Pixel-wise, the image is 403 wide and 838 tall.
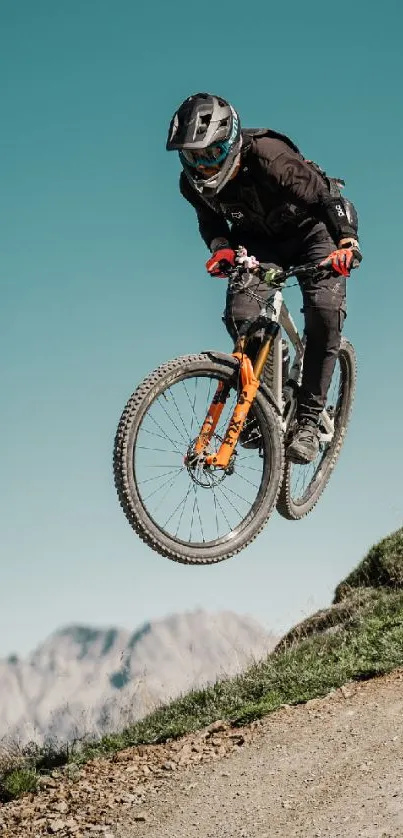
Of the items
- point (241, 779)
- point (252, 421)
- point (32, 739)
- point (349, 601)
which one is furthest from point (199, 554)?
point (349, 601)

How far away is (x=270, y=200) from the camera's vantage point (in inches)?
339

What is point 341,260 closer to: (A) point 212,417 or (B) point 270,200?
(B) point 270,200

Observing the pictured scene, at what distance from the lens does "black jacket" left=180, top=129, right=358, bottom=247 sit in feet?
27.2

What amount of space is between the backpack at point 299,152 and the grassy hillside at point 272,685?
456 centimetres

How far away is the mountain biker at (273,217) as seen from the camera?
313 inches

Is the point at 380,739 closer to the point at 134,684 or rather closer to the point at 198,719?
the point at 198,719

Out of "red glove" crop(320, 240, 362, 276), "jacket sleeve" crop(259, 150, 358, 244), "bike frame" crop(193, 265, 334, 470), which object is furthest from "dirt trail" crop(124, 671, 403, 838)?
"jacket sleeve" crop(259, 150, 358, 244)

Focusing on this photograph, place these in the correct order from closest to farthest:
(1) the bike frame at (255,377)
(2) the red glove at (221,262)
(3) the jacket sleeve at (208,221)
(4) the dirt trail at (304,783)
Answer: (4) the dirt trail at (304,783) → (1) the bike frame at (255,377) → (2) the red glove at (221,262) → (3) the jacket sleeve at (208,221)

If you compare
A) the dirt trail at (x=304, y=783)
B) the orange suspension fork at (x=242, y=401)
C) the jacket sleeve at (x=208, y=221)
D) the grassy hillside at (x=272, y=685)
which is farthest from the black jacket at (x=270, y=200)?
the dirt trail at (x=304, y=783)

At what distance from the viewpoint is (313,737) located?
7.86 metres

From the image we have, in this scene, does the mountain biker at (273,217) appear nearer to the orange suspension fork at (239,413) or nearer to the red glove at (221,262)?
the red glove at (221,262)

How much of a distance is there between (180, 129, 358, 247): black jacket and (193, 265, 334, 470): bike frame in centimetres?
55

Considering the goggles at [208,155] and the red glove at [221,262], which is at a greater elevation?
the goggles at [208,155]

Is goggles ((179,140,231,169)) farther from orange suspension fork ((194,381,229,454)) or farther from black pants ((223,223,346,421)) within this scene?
orange suspension fork ((194,381,229,454))
